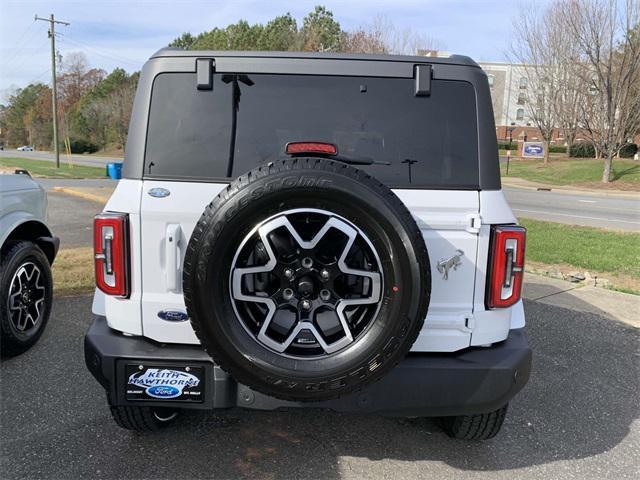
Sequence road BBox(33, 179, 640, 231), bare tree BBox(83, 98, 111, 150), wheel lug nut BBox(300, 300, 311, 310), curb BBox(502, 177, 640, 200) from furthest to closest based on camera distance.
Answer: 1. bare tree BBox(83, 98, 111, 150)
2. curb BBox(502, 177, 640, 200)
3. road BBox(33, 179, 640, 231)
4. wheel lug nut BBox(300, 300, 311, 310)

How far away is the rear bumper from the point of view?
96.0 inches

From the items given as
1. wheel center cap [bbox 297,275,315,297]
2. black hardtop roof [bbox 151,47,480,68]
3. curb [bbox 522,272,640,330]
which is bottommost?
curb [bbox 522,272,640,330]

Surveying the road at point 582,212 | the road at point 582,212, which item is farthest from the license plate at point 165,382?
the road at point 582,212

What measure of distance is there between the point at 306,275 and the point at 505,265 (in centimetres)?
96

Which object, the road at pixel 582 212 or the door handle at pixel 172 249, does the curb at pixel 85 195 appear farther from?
the door handle at pixel 172 249

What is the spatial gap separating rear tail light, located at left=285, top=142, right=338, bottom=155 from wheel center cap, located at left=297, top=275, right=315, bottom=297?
0.57m

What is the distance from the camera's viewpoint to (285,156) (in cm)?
260

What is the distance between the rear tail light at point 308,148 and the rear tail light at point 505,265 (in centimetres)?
86

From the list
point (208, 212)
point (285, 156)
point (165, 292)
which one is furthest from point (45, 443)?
point (285, 156)

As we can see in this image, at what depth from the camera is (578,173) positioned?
30172mm

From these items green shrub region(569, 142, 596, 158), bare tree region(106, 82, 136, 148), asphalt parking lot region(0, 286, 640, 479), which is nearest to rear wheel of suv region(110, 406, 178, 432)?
asphalt parking lot region(0, 286, 640, 479)

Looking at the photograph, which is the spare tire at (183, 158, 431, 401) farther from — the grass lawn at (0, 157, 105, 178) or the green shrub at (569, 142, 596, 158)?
the green shrub at (569, 142, 596, 158)

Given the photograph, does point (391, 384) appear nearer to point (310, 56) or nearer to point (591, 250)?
point (310, 56)

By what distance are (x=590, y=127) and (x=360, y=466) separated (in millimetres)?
29374
